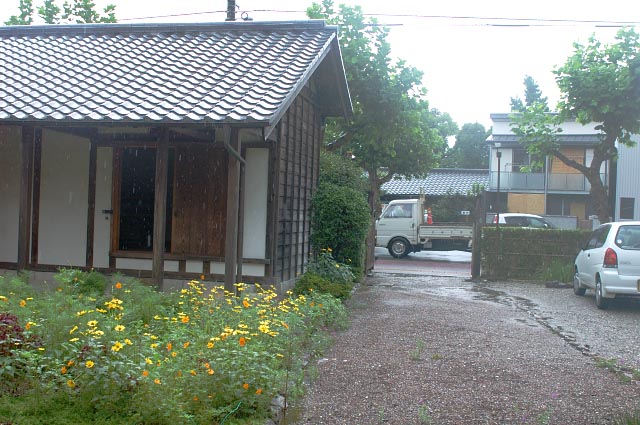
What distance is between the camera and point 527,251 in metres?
16.4

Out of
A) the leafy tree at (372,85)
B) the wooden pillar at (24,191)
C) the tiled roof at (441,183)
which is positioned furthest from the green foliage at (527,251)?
the tiled roof at (441,183)

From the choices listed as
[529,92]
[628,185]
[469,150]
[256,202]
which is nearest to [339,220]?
[256,202]

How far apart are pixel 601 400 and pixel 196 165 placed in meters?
7.60

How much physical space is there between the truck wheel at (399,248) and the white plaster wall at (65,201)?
1473 cm

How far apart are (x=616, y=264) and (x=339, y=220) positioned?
16.5ft

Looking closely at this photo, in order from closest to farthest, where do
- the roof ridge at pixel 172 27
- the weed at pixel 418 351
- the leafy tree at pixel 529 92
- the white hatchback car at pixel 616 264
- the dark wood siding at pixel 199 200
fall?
the weed at pixel 418 351 < the white hatchback car at pixel 616 264 < the dark wood siding at pixel 199 200 < the roof ridge at pixel 172 27 < the leafy tree at pixel 529 92

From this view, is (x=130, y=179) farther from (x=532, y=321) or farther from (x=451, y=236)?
(x=451, y=236)

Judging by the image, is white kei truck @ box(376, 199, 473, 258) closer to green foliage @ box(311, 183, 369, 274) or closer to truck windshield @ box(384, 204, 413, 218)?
truck windshield @ box(384, 204, 413, 218)

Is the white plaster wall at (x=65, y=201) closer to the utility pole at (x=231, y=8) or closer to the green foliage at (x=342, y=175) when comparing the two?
the green foliage at (x=342, y=175)

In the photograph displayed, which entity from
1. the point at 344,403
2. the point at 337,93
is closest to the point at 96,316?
the point at 344,403

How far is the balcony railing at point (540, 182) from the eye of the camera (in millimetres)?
34219

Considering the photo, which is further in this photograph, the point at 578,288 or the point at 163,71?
the point at 578,288

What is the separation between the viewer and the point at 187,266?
11.5 metres

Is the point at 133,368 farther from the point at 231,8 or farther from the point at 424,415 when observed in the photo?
the point at 231,8
